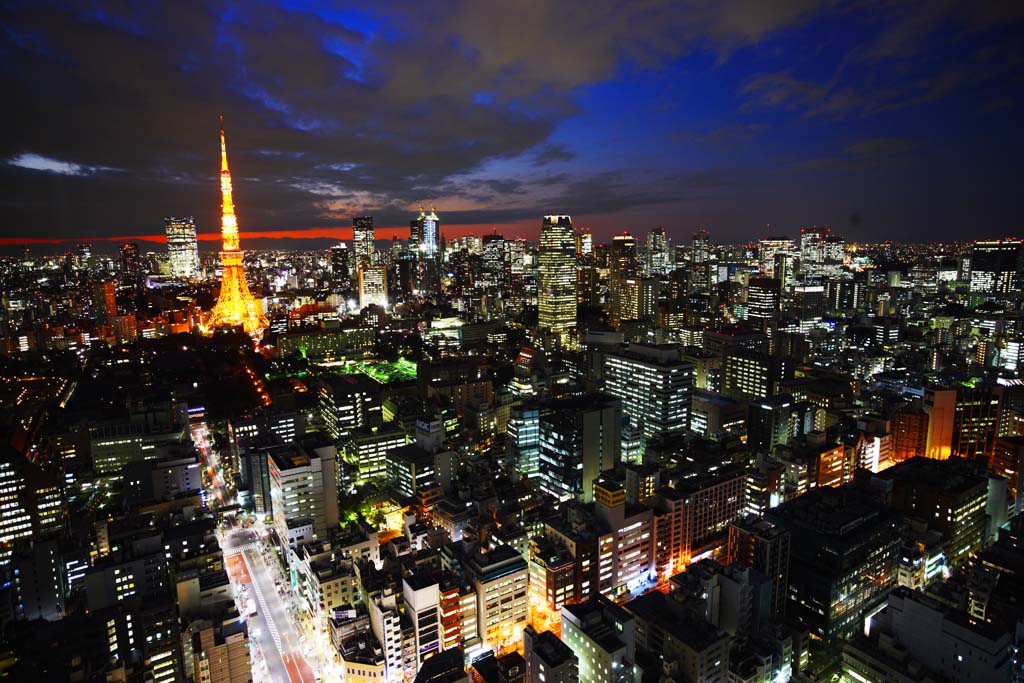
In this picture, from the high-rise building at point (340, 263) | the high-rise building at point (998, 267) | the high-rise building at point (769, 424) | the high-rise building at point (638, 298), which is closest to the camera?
the high-rise building at point (769, 424)

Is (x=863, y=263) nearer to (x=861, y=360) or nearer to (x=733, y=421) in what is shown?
(x=861, y=360)

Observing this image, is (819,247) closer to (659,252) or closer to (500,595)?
(659,252)

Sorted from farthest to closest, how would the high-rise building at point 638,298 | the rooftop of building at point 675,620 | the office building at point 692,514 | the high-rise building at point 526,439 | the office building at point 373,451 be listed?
the high-rise building at point 638,298, the high-rise building at point 526,439, the office building at point 373,451, the office building at point 692,514, the rooftop of building at point 675,620

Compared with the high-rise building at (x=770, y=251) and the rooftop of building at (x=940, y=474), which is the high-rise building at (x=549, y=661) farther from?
the high-rise building at (x=770, y=251)

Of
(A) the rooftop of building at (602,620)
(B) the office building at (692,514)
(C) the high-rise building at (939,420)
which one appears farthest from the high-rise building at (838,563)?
(C) the high-rise building at (939,420)

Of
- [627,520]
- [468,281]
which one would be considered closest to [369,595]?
[627,520]

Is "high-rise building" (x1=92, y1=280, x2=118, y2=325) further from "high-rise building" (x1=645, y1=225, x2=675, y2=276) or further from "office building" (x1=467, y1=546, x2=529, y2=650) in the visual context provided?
"high-rise building" (x1=645, y1=225, x2=675, y2=276)
